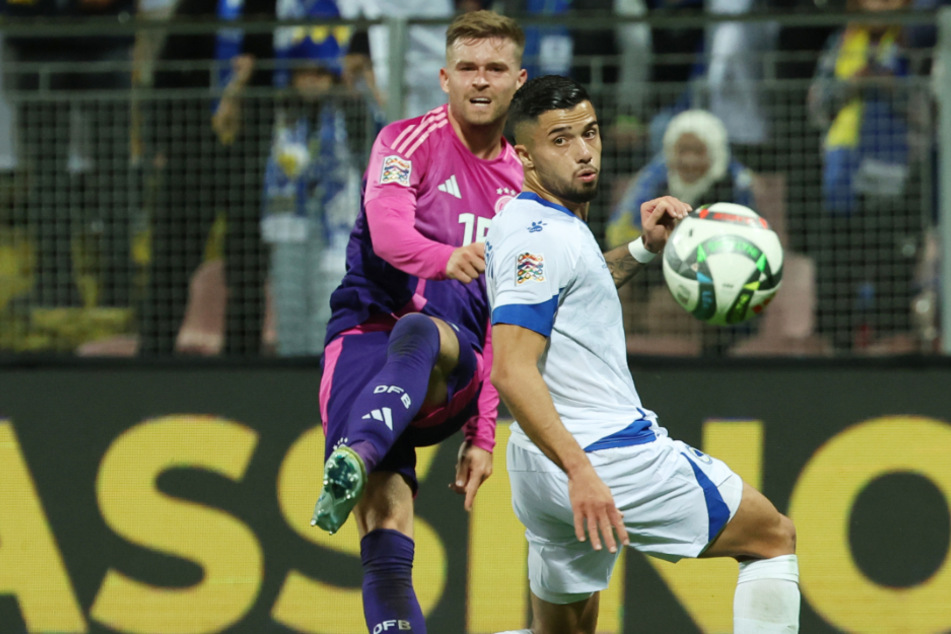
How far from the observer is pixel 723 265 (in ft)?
14.3

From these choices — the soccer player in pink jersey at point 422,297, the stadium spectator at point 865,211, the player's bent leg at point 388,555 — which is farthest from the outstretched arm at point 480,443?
the stadium spectator at point 865,211

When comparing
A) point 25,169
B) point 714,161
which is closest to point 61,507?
point 25,169

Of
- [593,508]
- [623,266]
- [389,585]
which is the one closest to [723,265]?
[623,266]

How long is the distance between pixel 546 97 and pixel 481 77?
28.3 inches

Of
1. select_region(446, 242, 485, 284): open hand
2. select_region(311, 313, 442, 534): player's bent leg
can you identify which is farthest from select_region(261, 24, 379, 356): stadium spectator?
select_region(446, 242, 485, 284): open hand

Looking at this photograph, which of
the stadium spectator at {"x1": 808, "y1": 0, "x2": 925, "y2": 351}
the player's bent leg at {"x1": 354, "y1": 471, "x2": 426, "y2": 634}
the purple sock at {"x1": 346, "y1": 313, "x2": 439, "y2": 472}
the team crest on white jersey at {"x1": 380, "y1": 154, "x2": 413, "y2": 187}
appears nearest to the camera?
the purple sock at {"x1": 346, "y1": 313, "x2": 439, "y2": 472}

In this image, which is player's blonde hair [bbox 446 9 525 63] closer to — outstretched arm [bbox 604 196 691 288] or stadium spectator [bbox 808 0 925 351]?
outstretched arm [bbox 604 196 691 288]

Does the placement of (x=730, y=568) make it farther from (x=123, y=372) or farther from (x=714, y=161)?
(x=123, y=372)

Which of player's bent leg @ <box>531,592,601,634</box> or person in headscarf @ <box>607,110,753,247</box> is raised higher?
person in headscarf @ <box>607,110,753,247</box>

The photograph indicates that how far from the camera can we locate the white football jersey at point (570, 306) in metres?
4.16

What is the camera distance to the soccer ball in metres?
4.37

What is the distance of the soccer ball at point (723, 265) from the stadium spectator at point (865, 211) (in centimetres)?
231

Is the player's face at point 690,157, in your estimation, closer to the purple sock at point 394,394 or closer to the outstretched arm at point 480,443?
the outstretched arm at point 480,443

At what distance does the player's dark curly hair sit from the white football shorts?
1.15 meters
